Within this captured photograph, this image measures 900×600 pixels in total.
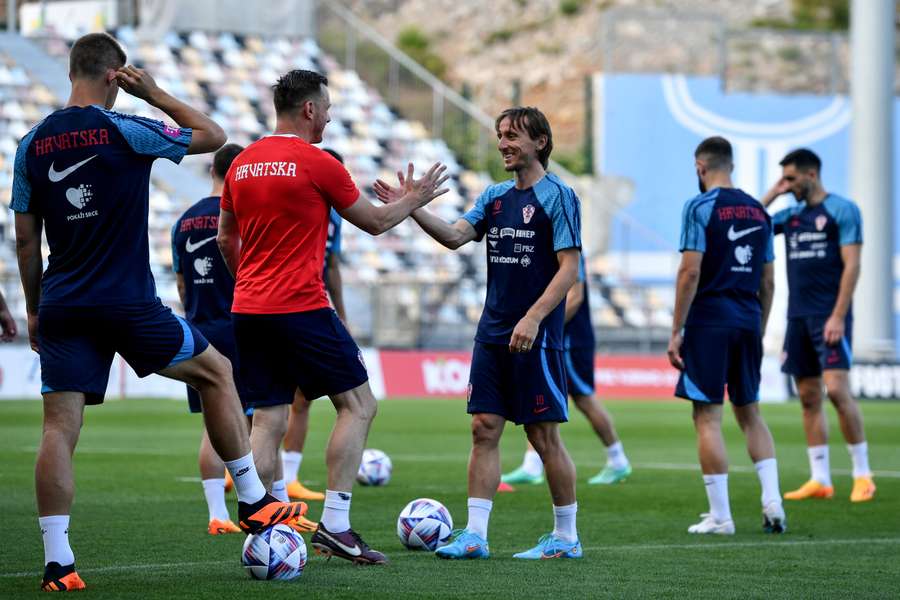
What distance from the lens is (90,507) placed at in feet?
32.3

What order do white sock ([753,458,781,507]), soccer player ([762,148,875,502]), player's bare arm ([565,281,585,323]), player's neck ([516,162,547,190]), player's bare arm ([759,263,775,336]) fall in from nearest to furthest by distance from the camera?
player's neck ([516,162,547,190])
white sock ([753,458,781,507])
player's bare arm ([759,263,775,336])
soccer player ([762,148,875,502])
player's bare arm ([565,281,585,323])

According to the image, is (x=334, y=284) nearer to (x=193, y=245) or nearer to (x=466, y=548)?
(x=193, y=245)

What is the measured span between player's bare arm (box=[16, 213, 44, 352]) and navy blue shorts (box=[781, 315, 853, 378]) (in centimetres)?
638

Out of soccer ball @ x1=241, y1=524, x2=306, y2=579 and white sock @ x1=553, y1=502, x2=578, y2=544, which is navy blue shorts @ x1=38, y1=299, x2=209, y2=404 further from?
white sock @ x1=553, y1=502, x2=578, y2=544

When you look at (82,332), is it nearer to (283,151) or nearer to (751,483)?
(283,151)

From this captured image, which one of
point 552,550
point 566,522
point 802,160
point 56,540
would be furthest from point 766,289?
point 56,540

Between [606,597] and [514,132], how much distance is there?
245cm

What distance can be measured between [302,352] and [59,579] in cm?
156

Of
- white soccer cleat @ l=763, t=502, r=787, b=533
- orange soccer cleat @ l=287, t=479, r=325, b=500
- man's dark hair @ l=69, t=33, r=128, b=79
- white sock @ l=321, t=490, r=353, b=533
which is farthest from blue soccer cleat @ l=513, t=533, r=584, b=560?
orange soccer cleat @ l=287, t=479, r=325, b=500

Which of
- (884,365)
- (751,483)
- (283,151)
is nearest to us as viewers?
(283,151)

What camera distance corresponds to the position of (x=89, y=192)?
6.50 m

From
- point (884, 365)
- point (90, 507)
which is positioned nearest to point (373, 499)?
point (90, 507)

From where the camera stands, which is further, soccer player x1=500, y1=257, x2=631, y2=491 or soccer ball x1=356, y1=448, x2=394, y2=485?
soccer player x1=500, y1=257, x2=631, y2=491

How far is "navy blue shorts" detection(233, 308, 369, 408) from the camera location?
7152mm
